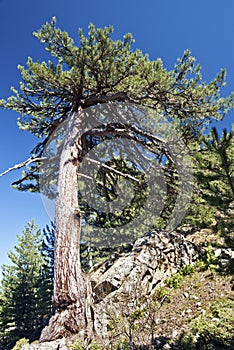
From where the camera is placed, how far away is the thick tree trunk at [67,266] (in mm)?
4531

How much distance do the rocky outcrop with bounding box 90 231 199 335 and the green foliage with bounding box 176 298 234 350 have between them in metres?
1.15

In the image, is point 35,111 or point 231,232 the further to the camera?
point 35,111

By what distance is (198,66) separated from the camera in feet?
21.9

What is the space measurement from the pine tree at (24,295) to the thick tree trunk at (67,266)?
15928 millimetres

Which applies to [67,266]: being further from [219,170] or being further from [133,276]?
[219,170]

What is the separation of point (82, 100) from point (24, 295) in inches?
793

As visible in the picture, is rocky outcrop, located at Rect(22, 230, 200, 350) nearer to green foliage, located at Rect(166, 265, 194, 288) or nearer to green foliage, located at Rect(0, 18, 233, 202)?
green foliage, located at Rect(166, 265, 194, 288)

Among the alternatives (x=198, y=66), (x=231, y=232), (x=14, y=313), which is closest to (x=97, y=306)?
(x=231, y=232)

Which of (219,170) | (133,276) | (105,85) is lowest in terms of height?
(133,276)

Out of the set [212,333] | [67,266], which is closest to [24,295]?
[67,266]

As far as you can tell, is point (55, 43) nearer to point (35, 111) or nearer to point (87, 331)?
point (35, 111)

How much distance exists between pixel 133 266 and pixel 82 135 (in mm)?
4229

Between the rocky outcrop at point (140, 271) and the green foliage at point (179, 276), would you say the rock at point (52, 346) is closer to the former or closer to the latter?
the rocky outcrop at point (140, 271)

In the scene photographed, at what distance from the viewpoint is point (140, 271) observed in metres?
5.51
